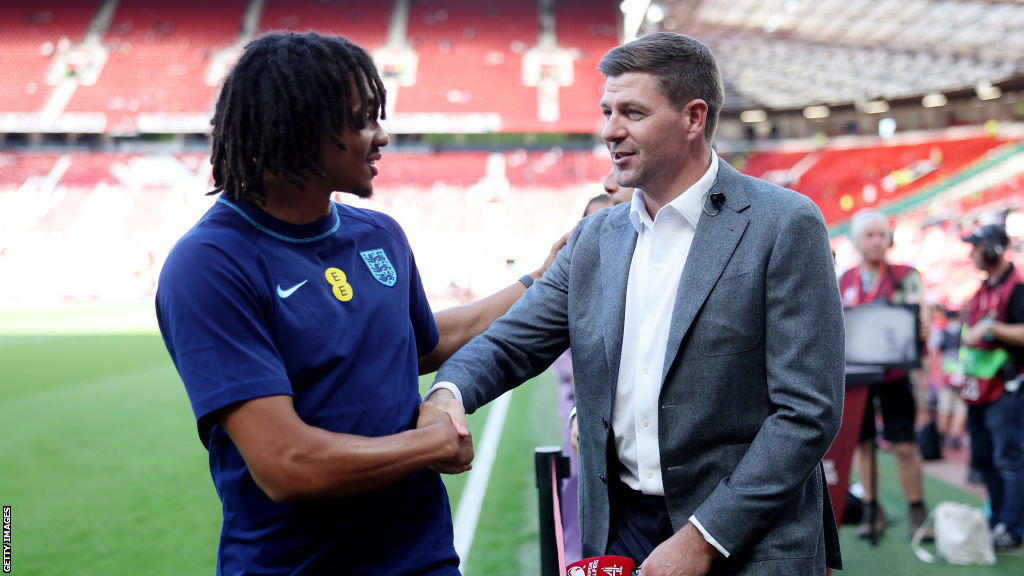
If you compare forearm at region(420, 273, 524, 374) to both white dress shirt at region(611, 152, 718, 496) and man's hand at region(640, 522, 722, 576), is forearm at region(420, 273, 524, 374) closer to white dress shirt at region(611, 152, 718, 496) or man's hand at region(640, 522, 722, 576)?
white dress shirt at region(611, 152, 718, 496)

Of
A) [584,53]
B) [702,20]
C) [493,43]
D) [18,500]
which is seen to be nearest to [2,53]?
[493,43]

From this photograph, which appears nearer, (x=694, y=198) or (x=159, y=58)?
(x=694, y=198)

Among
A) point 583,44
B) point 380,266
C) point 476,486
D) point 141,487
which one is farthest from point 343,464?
point 583,44

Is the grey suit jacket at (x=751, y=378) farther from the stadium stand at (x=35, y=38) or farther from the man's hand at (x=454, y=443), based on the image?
the stadium stand at (x=35, y=38)

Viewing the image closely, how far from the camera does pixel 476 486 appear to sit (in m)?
6.34

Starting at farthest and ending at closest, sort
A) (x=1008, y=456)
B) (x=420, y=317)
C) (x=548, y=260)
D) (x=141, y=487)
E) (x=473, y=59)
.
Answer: (x=473, y=59) < (x=141, y=487) < (x=1008, y=456) < (x=548, y=260) < (x=420, y=317)

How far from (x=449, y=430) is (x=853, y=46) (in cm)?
3408

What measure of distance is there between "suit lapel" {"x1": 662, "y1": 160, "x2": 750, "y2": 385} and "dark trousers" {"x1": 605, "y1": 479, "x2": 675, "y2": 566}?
33 cm

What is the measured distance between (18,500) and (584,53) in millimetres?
34149

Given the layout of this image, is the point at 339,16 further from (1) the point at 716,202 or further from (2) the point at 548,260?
(1) the point at 716,202

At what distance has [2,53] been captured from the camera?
37000mm

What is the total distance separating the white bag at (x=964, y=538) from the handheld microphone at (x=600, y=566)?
3.85 metres

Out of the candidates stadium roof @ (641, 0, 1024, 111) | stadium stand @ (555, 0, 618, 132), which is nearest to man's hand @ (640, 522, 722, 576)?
stadium roof @ (641, 0, 1024, 111)

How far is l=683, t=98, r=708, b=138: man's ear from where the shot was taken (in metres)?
1.90
